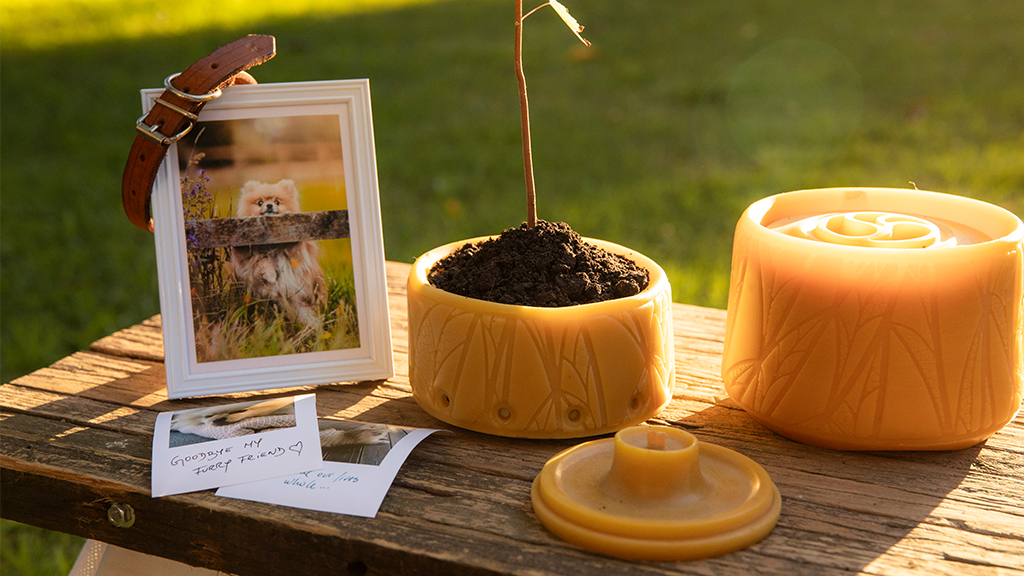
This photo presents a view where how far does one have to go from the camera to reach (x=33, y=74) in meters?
3.89

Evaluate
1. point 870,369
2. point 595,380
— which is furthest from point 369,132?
point 870,369

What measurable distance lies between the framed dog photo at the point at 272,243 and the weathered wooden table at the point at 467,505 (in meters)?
0.06

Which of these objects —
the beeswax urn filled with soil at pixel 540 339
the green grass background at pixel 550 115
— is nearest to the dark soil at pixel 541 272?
the beeswax urn filled with soil at pixel 540 339

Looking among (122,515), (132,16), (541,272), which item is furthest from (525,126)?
(132,16)

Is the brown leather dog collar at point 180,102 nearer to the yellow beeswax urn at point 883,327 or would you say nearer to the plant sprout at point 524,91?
the plant sprout at point 524,91

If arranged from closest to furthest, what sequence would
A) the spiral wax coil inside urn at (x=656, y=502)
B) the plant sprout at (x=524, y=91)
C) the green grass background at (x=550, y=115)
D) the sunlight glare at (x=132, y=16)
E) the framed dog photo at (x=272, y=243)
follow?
the spiral wax coil inside urn at (x=656, y=502) → the plant sprout at (x=524, y=91) → the framed dog photo at (x=272, y=243) → the green grass background at (x=550, y=115) → the sunlight glare at (x=132, y=16)

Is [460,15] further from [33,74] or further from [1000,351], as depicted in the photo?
[1000,351]

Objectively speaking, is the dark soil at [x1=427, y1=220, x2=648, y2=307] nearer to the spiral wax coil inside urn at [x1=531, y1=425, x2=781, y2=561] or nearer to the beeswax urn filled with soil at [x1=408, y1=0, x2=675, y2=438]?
the beeswax urn filled with soil at [x1=408, y1=0, x2=675, y2=438]

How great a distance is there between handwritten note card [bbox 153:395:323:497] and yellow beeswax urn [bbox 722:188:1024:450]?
54 centimetres

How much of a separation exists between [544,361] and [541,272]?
12 cm

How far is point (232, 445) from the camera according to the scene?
0.92 m

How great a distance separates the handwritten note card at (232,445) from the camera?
34.5 inches

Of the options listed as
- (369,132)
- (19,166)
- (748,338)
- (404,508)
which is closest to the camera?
(404,508)

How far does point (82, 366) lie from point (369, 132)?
552mm
